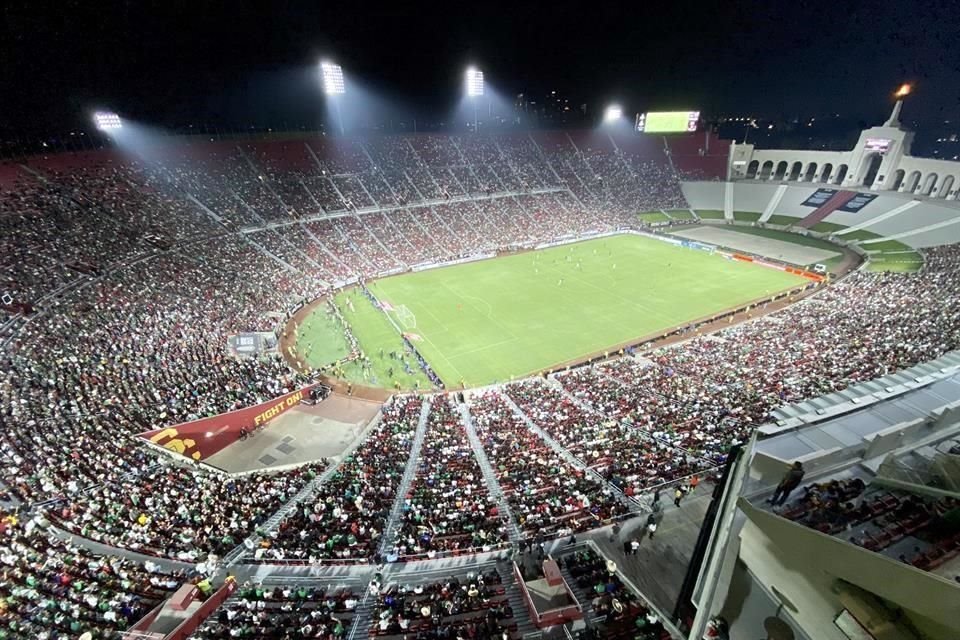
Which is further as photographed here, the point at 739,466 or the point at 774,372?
the point at 774,372

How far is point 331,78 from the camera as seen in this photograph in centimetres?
6278

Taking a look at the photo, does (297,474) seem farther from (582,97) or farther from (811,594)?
(582,97)

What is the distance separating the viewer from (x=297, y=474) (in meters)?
19.2

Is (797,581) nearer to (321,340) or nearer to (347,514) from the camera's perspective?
(347,514)

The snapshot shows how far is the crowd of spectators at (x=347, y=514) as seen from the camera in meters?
14.2

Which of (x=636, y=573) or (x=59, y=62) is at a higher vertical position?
(x=59, y=62)

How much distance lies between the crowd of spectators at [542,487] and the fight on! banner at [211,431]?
38.0 feet

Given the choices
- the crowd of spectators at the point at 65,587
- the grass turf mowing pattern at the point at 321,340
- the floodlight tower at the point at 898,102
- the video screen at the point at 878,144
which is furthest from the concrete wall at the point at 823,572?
the floodlight tower at the point at 898,102

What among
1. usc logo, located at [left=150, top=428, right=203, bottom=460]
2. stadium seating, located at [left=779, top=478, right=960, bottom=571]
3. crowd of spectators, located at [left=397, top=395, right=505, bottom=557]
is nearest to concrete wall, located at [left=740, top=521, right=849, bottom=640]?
stadium seating, located at [left=779, top=478, right=960, bottom=571]

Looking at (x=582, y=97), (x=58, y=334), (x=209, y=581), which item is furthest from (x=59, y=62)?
(x=582, y=97)

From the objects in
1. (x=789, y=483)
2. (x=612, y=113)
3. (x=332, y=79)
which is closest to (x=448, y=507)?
(x=789, y=483)

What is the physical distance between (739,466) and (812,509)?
2635mm

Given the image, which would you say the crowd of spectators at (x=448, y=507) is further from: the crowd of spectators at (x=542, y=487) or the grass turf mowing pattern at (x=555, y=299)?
the grass turf mowing pattern at (x=555, y=299)

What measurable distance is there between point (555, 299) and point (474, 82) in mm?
46407
